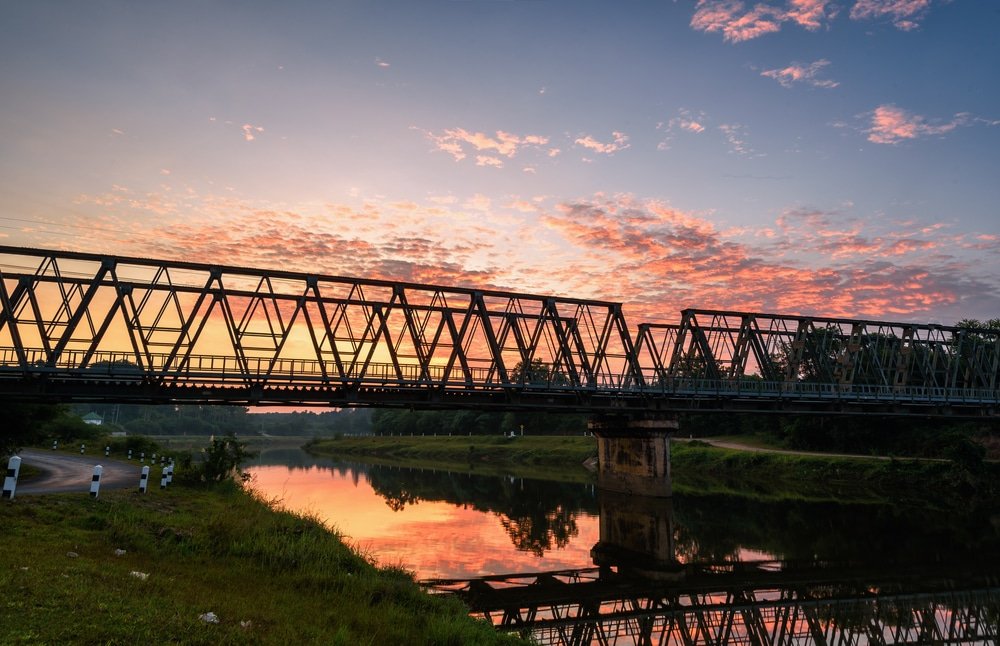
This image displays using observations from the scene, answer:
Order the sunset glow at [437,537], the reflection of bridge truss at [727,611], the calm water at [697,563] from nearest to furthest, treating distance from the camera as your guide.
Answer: the reflection of bridge truss at [727,611] < the calm water at [697,563] < the sunset glow at [437,537]

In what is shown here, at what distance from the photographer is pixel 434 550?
28672 mm

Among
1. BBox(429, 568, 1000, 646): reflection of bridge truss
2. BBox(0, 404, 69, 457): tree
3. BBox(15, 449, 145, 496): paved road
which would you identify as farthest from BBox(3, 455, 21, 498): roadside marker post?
BBox(429, 568, 1000, 646): reflection of bridge truss

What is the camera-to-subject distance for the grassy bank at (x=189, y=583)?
Answer: 9.75 metres

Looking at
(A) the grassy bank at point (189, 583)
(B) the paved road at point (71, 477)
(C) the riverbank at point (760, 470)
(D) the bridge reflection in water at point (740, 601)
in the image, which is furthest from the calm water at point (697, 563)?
(B) the paved road at point (71, 477)

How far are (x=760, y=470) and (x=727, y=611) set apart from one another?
2034 inches

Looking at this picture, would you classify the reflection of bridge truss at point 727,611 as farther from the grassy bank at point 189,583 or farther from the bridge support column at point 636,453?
the bridge support column at point 636,453

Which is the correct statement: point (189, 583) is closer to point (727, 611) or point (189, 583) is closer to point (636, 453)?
point (727, 611)

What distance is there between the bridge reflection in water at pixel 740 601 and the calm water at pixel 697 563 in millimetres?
69

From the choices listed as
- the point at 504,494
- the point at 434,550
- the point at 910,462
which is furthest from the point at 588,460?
the point at 434,550

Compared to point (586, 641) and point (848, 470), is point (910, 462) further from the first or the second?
point (586, 641)

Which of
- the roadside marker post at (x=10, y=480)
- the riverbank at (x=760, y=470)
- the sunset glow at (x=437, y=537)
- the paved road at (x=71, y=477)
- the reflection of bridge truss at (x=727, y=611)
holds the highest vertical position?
the roadside marker post at (x=10, y=480)

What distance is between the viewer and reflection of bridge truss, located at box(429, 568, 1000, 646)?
59.6ft

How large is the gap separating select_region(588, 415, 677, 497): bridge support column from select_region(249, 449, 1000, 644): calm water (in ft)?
5.41

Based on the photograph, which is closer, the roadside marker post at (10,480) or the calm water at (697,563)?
the roadside marker post at (10,480)
